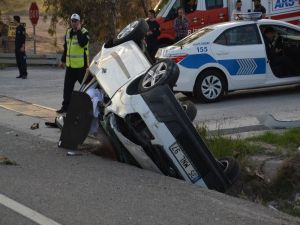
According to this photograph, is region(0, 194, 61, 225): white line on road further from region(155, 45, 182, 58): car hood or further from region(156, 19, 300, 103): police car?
region(155, 45, 182, 58): car hood

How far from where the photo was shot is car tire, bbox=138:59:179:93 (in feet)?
23.8

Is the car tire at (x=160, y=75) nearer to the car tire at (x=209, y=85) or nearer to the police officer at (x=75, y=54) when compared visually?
the police officer at (x=75, y=54)

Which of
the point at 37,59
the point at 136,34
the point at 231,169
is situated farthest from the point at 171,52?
the point at 37,59

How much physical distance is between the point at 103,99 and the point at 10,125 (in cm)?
297

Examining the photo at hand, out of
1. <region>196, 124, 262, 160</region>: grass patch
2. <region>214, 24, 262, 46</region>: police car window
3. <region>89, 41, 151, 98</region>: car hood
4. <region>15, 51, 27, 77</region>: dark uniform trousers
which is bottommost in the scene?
<region>15, 51, 27, 77</region>: dark uniform trousers

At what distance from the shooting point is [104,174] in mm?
7363

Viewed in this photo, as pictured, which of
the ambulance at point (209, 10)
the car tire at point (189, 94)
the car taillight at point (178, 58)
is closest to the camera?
the car taillight at point (178, 58)

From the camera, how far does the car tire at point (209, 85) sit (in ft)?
42.0

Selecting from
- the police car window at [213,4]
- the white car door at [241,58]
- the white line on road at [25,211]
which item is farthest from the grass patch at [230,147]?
the police car window at [213,4]

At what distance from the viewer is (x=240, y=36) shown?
1308 cm

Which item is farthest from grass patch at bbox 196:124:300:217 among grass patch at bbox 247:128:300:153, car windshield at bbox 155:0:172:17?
car windshield at bbox 155:0:172:17

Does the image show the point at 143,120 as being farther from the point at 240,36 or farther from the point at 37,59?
the point at 37,59

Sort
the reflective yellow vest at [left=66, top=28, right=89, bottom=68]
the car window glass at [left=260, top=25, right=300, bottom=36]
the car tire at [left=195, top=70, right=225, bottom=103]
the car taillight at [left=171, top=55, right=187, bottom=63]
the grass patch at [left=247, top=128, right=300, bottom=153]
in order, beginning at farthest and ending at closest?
the car window glass at [left=260, top=25, right=300, bottom=36], the car tire at [left=195, top=70, right=225, bottom=103], the car taillight at [left=171, top=55, right=187, bottom=63], the reflective yellow vest at [left=66, top=28, right=89, bottom=68], the grass patch at [left=247, top=128, right=300, bottom=153]

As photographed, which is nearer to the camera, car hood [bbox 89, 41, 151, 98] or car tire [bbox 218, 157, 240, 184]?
car tire [bbox 218, 157, 240, 184]
